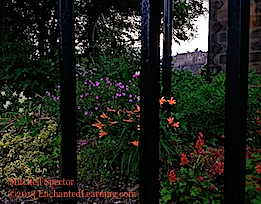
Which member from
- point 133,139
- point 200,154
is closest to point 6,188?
point 133,139

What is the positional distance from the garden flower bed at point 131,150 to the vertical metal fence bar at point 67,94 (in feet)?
3.07

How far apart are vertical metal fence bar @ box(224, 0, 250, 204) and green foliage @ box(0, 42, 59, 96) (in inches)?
140

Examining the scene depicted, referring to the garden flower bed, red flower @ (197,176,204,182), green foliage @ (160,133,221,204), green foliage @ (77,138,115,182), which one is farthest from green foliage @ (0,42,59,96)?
red flower @ (197,176,204,182)

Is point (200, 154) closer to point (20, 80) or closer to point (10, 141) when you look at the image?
point (10, 141)

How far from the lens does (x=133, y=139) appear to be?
212cm

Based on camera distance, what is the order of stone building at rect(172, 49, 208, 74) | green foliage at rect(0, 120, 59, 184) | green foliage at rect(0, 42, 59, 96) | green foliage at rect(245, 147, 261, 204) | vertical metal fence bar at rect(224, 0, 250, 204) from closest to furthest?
vertical metal fence bar at rect(224, 0, 250, 204) → green foliage at rect(245, 147, 261, 204) → green foliage at rect(0, 120, 59, 184) → green foliage at rect(0, 42, 59, 96) → stone building at rect(172, 49, 208, 74)

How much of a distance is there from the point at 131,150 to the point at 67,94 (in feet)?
4.32

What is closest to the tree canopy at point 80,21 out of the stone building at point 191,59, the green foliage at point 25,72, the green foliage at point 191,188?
the stone building at point 191,59

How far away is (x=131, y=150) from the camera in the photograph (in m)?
2.07

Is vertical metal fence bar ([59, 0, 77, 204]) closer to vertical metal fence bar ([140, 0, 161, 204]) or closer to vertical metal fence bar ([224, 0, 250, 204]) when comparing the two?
vertical metal fence bar ([140, 0, 161, 204])

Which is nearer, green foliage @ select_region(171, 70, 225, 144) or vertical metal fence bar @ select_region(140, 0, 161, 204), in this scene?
vertical metal fence bar @ select_region(140, 0, 161, 204)

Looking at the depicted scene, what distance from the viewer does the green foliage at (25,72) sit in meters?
4.02

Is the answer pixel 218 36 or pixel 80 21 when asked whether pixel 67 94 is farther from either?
pixel 80 21

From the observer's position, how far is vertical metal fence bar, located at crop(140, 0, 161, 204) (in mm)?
759
